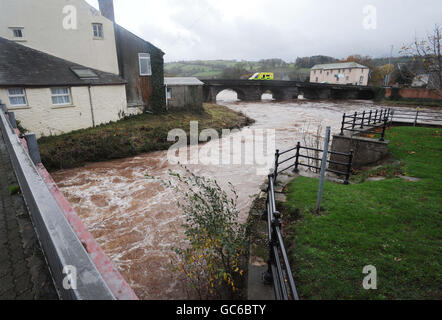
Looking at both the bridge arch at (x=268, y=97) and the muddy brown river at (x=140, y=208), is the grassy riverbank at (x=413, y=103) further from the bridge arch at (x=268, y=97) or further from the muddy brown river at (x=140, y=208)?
the muddy brown river at (x=140, y=208)

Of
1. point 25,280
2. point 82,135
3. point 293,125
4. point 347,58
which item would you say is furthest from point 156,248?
point 347,58

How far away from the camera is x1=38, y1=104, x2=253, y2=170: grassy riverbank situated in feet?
46.9

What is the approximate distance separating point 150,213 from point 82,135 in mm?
9938

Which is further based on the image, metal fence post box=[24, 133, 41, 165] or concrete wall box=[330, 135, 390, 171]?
concrete wall box=[330, 135, 390, 171]

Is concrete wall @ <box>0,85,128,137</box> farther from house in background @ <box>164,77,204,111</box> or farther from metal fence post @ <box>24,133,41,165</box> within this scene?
metal fence post @ <box>24,133,41,165</box>

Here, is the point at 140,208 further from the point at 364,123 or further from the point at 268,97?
the point at 268,97

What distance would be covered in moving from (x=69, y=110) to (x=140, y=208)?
11.2 metres

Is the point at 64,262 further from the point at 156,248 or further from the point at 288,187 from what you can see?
the point at 288,187

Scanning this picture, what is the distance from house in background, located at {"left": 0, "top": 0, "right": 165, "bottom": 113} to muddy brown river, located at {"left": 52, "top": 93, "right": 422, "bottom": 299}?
9154mm

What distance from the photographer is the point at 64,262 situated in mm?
1792

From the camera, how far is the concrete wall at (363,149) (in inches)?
437

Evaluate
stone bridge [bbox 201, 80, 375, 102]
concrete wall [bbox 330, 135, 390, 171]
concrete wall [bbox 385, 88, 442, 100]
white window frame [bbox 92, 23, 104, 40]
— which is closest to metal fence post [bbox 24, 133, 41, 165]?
concrete wall [bbox 330, 135, 390, 171]

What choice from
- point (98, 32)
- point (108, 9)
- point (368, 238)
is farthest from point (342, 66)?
point (368, 238)

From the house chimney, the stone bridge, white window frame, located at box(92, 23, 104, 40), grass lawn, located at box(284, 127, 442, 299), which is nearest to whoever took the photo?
grass lawn, located at box(284, 127, 442, 299)
